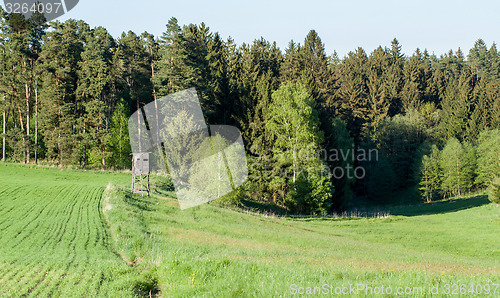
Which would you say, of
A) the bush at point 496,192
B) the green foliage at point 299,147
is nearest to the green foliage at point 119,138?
the green foliage at point 299,147

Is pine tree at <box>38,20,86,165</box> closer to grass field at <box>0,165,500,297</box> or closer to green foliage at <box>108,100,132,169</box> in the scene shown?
green foliage at <box>108,100,132,169</box>

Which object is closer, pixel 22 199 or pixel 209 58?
pixel 22 199

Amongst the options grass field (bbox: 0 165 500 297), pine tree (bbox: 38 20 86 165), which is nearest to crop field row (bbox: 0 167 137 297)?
grass field (bbox: 0 165 500 297)

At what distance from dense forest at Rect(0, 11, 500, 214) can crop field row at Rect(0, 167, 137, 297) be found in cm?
1917

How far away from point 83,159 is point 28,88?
16108 millimetres

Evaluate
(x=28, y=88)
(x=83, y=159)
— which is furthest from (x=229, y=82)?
(x=28, y=88)

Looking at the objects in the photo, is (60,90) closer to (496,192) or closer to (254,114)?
(254,114)

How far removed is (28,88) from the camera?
5816cm

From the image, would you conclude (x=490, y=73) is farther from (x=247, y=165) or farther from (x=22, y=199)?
(x=22, y=199)

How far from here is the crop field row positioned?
9977mm

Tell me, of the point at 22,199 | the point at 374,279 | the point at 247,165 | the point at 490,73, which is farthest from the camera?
the point at 490,73

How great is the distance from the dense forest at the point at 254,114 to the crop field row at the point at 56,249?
19.2 m

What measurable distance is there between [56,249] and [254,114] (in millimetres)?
42516

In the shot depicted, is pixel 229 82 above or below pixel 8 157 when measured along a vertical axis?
above
